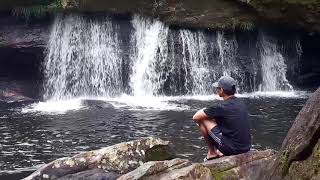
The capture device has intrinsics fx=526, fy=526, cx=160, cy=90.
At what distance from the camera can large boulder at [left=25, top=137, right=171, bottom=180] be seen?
30.7 feet

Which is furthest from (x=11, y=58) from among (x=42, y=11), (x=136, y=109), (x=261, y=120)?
(x=261, y=120)

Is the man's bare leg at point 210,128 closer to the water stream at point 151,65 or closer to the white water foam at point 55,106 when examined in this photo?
the white water foam at point 55,106

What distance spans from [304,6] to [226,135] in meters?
15.6

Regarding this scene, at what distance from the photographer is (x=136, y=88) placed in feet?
80.0

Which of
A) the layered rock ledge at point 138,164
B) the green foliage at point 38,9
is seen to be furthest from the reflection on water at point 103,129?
the green foliage at point 38,9

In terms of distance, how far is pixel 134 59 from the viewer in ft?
81.7

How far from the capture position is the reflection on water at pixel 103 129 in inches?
529

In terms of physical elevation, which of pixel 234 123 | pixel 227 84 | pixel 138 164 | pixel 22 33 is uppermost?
pixel 22 33

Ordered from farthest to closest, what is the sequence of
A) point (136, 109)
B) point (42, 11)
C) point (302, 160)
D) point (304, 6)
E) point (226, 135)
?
point (42, 11)
point (304, 6)
point (136, 109)
point (226, 135)
point (302, 160)

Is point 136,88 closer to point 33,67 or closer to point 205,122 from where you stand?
point 33,67

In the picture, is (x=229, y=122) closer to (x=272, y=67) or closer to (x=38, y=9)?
(x=38, y=9)

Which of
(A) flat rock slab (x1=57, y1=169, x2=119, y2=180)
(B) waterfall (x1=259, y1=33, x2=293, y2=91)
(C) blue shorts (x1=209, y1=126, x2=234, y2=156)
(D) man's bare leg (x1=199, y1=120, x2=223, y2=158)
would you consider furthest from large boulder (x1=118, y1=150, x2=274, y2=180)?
(B) waterfall (x1=259, y1=33, x2=293, y2=91)

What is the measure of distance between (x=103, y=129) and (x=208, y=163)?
8732 millimetres

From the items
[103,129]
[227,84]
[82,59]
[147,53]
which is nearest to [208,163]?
[227,84]
